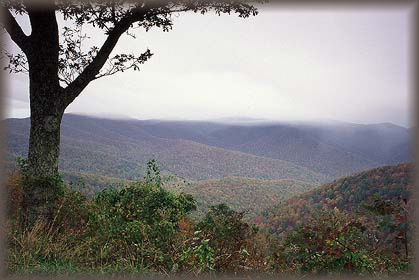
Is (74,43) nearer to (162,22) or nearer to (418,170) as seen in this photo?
(162,22)

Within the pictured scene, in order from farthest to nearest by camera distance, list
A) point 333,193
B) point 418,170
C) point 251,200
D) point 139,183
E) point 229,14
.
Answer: point 251,200 < point 333,193 < point 139,183 < point 229,14 < point 418,170

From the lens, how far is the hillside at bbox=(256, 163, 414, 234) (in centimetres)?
3497

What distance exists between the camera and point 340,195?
40812 mm

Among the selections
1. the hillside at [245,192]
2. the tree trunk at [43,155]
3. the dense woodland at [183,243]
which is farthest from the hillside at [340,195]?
the tree trunk at [43,155]

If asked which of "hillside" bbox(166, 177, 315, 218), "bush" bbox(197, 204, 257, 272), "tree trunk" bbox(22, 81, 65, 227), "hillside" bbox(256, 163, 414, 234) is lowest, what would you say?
"hillside" bbox(166, 177, 315, 218)

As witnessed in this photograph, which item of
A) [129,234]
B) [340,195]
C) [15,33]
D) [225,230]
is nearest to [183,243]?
[129,234]

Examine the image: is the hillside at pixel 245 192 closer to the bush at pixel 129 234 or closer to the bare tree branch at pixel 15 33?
the bush at pixel 129 234

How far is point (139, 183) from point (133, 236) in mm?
3396

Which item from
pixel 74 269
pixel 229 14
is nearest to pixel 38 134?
pixel 74 269

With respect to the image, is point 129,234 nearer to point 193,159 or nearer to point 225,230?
point 225,230

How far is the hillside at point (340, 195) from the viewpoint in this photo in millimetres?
34969

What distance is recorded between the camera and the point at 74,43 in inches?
325

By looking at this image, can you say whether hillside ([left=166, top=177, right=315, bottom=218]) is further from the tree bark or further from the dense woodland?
the tree bark

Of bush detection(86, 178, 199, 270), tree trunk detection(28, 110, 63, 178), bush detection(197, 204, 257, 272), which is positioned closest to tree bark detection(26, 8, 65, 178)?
tree trunk detection(28, 110, 63, 178)
